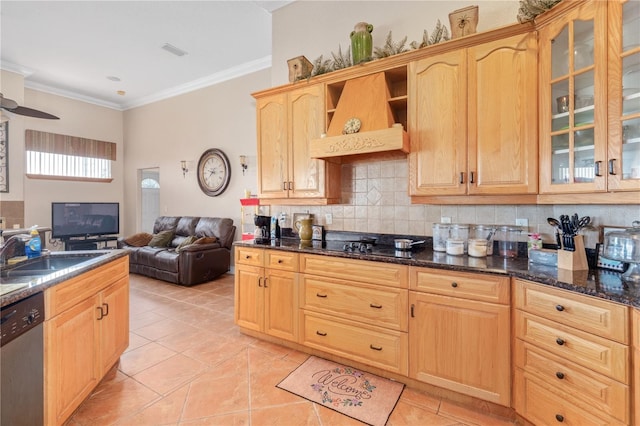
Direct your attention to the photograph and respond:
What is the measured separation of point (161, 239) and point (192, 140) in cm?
208

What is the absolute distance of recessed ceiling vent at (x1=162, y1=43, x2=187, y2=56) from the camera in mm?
4352

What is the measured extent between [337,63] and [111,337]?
118 inches

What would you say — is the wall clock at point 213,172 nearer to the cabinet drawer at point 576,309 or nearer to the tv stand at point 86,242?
the tv stand at point 86,242

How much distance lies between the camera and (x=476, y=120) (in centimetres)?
212

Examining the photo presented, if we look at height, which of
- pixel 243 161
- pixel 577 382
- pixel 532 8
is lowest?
pixel 577 382

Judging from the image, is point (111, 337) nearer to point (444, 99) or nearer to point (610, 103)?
point (444, 99)

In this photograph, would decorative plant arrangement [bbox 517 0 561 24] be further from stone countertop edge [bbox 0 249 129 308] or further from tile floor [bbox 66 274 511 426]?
stone countertop edge [bbox 0 249 129 308]

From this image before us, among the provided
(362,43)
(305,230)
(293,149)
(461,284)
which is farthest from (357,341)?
(362,43)

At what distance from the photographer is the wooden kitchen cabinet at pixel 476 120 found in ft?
6.47

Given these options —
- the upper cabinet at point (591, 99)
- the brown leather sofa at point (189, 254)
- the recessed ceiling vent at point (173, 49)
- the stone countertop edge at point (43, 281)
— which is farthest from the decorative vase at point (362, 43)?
the brown leather sofa at point (189, 254)

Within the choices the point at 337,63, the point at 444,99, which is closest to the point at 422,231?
the point at 444,99

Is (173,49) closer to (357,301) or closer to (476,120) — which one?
(476,120)

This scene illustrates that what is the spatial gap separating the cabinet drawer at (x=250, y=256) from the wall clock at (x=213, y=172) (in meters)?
2.79

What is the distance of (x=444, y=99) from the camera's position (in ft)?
7.32
